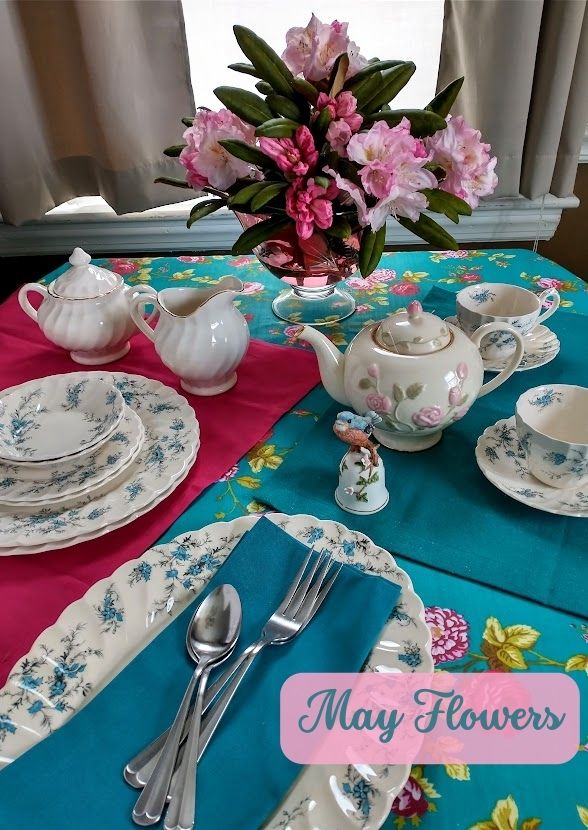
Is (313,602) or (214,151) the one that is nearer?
(313,602)

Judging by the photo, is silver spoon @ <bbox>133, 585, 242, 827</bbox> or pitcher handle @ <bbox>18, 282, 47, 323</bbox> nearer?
silver spoon @ <bbox>133, 585, 242, 827</bbox>

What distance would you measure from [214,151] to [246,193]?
94 mm

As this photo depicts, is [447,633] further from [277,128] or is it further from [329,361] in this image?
[277,128]

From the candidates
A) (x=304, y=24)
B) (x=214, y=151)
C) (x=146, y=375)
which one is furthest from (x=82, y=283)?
(x=304, y=24)

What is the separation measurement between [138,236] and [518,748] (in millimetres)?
1654

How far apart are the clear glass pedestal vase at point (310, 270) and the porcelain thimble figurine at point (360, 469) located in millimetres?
345

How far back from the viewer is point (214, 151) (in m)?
0.88

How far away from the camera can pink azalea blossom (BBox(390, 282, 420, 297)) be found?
1.15 m

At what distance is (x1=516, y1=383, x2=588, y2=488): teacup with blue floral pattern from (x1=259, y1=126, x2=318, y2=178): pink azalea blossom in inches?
15.4

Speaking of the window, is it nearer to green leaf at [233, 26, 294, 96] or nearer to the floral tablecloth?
green leaf at [233, 26, 294, 96]

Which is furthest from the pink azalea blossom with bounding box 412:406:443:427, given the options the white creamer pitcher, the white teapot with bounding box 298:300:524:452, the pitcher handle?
the pitcher handle

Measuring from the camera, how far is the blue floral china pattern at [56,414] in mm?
740

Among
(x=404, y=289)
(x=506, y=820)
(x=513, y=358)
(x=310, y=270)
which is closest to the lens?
(x=506, y=820)

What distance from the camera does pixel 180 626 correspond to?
542 mm
